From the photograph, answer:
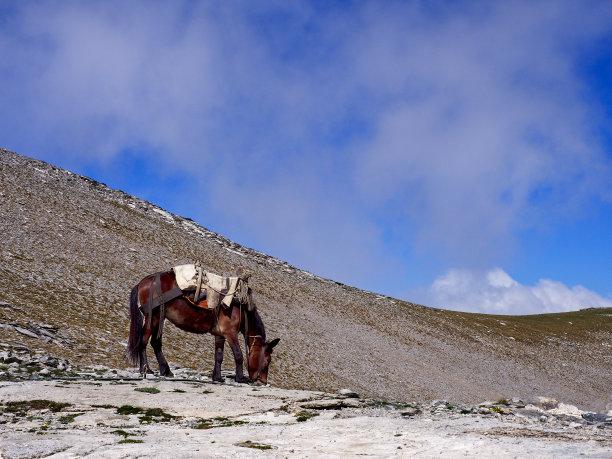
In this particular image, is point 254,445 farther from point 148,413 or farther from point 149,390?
point 149,390

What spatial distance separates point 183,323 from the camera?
57.9 feet

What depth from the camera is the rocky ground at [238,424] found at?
8.57m

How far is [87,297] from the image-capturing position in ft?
96.5

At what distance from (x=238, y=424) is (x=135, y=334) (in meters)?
7.17

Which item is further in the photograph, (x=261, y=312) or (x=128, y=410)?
(x=261, y=312)

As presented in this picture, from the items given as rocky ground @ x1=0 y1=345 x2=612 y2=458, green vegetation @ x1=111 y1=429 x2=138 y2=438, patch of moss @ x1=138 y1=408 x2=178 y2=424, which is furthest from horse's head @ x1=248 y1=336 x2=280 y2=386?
green vegetation @ x1=111 y1=429 x2=138 y2=438

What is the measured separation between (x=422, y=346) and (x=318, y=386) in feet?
76.4

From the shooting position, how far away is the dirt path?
8539 mm

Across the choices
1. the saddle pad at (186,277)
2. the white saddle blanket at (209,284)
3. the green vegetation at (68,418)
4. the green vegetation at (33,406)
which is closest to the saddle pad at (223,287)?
the white saddle blanket at (209,284)

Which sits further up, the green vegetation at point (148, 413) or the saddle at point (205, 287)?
the saddle at point (205, 287)

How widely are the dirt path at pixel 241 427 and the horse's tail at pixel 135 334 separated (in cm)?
141

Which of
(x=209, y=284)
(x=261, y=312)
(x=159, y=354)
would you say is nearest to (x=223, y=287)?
(x=209, y=284)

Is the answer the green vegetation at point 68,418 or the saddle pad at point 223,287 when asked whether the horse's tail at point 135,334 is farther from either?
the green vegetation at point 68,418

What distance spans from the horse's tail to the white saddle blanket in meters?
1.67
